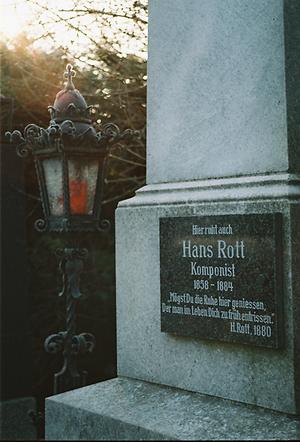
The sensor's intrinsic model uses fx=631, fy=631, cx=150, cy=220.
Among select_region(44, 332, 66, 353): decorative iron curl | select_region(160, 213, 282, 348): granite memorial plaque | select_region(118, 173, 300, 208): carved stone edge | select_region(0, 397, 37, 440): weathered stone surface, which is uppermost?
select_region(118, 173, 300, 208): carved stone edge

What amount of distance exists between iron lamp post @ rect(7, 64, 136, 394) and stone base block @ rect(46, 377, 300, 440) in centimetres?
81

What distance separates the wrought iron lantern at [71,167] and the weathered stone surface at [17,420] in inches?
152

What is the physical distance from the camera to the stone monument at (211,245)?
2738 millimetres

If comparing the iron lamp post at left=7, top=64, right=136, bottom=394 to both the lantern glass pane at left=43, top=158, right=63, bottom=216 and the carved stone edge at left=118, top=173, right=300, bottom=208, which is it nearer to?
the lantern glass pane at left=43, top=158, right=63, bottom=216

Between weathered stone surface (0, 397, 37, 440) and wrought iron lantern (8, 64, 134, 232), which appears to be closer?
wrought iron lantern (8, 64, 134, 232)

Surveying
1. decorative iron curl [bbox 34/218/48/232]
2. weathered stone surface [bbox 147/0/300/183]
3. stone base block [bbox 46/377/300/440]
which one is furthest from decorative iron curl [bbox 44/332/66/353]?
weathered stone surface [bbox 147/0/300/183]

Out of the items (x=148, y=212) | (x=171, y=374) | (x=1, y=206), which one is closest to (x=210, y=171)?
(x=148, y=212)

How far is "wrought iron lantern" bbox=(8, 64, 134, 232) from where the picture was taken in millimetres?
3967

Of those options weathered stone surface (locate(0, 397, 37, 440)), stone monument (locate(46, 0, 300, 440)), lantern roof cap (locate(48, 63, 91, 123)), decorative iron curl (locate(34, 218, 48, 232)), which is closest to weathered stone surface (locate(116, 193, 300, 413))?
stone monument (locate(46, 0, 300, 440))

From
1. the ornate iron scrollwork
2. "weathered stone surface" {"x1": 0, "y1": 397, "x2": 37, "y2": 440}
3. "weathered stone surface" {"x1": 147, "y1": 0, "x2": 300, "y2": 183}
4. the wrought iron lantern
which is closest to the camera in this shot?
"weathered stone surface" {"x1": 147, "y1": 0, "x2": 300, "y2": 183}

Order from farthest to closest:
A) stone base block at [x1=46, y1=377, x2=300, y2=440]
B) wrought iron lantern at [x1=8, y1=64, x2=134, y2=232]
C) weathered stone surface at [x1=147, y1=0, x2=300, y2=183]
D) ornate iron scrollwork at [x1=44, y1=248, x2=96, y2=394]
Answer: ornate iron scrollwork at [x1=44, y1=248, x2=96, y2=394]
wrought iron lantern at [x1=8, y1=64, x2=134, y2=232]
weathered stone surface at [x1=147, y1=0, x2=300, y2=183]
stone base block at [x1=46, y1=377, x2=300, y2=440]

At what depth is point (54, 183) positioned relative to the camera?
404 cm

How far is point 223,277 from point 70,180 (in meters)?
1.43

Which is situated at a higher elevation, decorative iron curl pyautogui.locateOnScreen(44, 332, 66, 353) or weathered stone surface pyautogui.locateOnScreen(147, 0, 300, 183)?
weathered stone surface pyautogui.locateOnScreen(147, 0, 300, 183)
